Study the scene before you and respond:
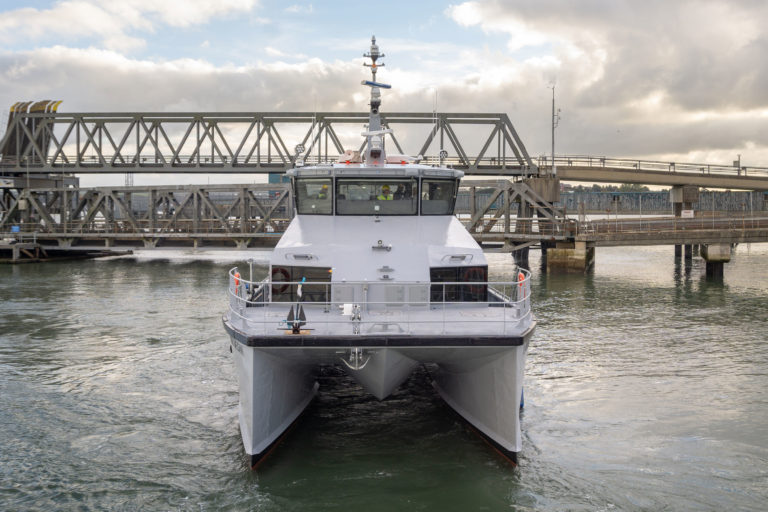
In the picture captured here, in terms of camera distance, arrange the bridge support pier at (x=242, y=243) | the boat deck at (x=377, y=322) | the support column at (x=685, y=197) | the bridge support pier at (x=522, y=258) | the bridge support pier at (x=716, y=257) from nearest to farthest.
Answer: the boat deck at (x=377, y=322) → the bridge support pier at (x=716, y=257) → the bridge support pier at (x=242, y=243) → the bridge support pier at (x=522, y=258) → the support column at (x=685, y=197)

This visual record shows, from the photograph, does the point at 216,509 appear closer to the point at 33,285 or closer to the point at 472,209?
the point at 33,285

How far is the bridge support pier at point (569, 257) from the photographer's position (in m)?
43.8

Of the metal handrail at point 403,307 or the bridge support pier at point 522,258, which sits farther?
the bridge support pier at point 522,258

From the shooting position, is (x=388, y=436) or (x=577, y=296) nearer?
(x=388, y=436)

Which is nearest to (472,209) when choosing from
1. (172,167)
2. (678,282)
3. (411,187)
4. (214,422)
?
(678,282)

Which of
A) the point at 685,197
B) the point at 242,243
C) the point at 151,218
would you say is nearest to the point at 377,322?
the point at 242,243

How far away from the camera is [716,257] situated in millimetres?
41031

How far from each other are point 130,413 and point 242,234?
3601 cm

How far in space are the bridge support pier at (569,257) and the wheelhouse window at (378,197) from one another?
31.4m

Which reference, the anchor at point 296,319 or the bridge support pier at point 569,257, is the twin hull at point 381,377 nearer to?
the anchor at point 296,319

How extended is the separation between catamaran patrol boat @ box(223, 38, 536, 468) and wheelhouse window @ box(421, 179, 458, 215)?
30 millimetres

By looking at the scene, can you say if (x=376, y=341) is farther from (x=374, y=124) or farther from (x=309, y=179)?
(x=374, y=124)

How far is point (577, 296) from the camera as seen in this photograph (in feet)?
109

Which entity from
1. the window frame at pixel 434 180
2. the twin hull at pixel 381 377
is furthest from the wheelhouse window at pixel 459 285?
the window frame at pixel 434 180
